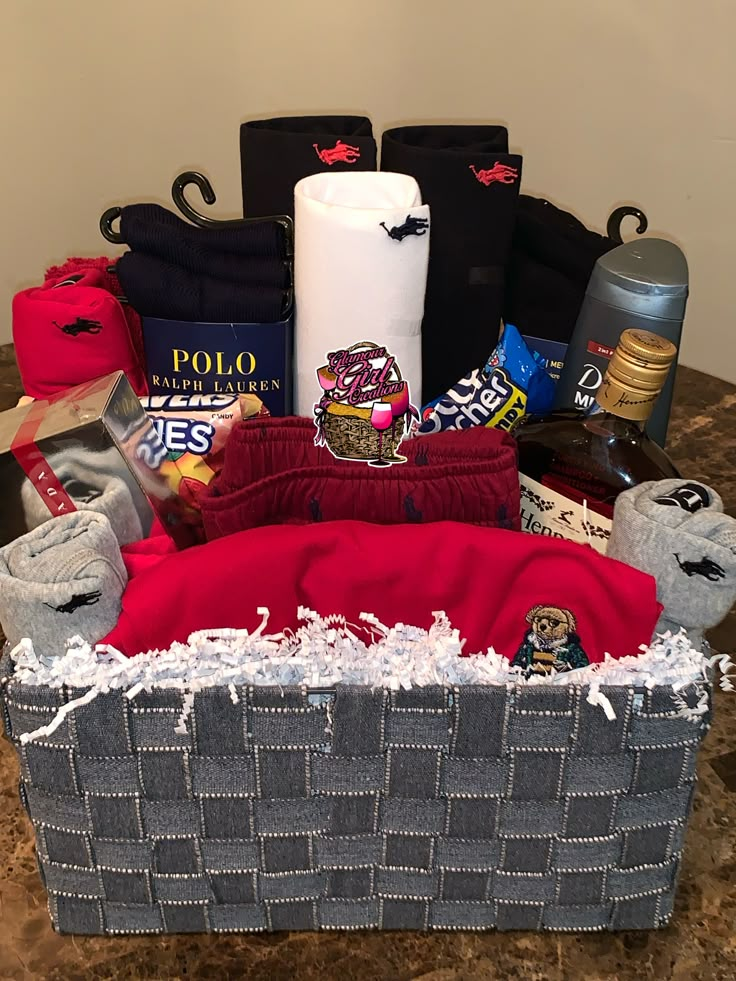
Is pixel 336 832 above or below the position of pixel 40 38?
below

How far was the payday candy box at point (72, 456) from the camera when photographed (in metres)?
0.57

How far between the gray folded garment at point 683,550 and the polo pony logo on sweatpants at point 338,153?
410 mm

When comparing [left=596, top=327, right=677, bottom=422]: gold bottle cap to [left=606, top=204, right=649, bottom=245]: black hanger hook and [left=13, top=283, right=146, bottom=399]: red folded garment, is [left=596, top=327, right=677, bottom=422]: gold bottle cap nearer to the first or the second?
[left=606, top=204, right=649, bottom=245]: black hanger hook

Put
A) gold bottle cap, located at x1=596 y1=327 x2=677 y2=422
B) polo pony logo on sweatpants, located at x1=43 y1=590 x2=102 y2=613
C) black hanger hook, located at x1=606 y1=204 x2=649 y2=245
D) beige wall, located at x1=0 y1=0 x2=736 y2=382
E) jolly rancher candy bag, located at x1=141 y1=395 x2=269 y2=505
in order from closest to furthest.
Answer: polo pony logo on sweatpants, located at x1=43 y1=590 x2=102 y2=613, gold bottle cap, located at x1=596 y1=327 x2=677 y2=422, jolly rancher candy bag, located at x1=141 y1=395 x2=269 y2=505, black hanger hook, located at x1=606 y1=204 x2=649 y2=245, beige wall, located at x1=0 y1=0 x2=736 y2=382

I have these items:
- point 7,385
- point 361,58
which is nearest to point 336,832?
point 7,385

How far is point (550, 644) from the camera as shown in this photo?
518 mm

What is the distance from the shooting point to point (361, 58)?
1.57 m

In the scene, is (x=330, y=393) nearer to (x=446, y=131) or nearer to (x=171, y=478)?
(x=171, y=478)

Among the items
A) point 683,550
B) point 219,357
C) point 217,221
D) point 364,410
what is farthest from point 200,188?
point 683,550

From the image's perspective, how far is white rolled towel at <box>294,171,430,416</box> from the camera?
65cm

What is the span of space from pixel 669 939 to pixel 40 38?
5.16 feet

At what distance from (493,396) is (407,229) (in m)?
0.16

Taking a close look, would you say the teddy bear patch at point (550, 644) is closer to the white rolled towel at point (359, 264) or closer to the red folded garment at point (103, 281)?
the white rolled towel at point (359, 264)

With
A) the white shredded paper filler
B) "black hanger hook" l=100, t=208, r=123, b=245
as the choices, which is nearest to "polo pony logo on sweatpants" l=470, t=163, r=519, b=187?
"black hanger hook" l=100, t=208, r=123, b=245
